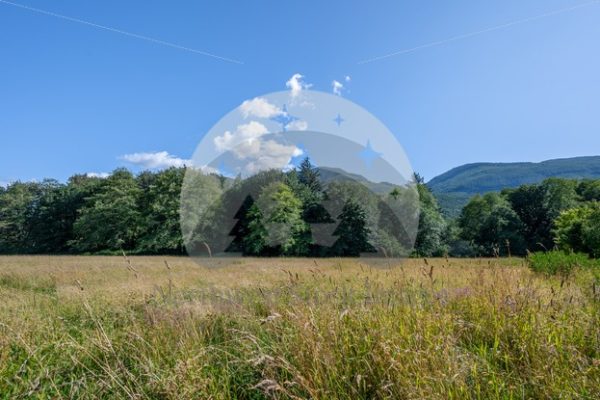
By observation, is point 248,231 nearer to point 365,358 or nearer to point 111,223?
point 111,223

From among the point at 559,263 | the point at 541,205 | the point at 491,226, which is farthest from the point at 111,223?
the point at 541,205

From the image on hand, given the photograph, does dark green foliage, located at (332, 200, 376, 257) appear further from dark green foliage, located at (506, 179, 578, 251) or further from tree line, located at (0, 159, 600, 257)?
dark green foliage, located at (506, 179, 578, 251)

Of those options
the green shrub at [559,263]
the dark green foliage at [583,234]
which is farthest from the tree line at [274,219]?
the green shrub at [559,263]

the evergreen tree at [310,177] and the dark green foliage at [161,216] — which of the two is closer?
the dark green foliage at [161,216]

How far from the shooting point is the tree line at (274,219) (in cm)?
3709

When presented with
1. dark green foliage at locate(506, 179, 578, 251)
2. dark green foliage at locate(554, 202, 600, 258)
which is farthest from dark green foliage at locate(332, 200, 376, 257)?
dark green foliage at locate(506, 179, 578, 251)

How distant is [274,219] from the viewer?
37562mm

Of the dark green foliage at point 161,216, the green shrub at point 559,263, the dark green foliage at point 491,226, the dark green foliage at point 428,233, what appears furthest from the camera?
the dark green foliage at point 491,226

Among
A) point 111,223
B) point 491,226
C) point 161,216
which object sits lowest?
point 491,226

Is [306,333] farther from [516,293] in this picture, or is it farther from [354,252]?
[354,252]

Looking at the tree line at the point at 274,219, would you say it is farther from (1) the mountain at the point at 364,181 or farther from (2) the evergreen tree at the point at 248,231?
(1) the mountain at the point at 364,181

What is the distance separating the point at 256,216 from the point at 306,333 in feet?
120

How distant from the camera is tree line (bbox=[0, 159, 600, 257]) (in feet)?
122

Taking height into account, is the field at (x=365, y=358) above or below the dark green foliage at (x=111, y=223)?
below
